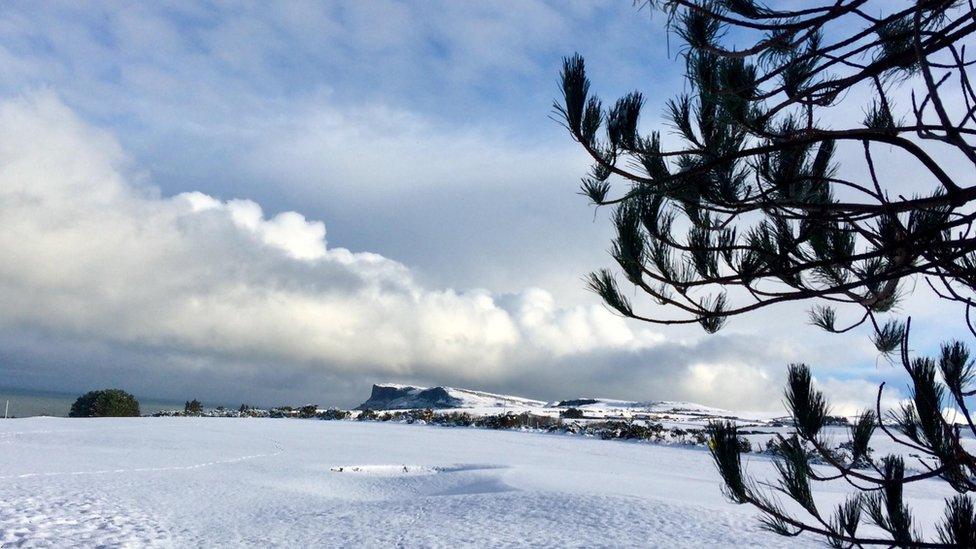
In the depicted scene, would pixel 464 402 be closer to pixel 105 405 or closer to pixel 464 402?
pixel 464 402

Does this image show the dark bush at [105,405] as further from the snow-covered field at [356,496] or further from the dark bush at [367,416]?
the snow-covered field at [356,496]

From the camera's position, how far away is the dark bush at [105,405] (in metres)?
19.2

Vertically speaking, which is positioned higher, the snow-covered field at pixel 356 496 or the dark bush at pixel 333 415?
the dark bush at pixel 333 415

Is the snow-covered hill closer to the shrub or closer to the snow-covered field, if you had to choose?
the shrub

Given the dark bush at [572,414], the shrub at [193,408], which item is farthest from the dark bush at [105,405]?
the dark bush at [572,414]

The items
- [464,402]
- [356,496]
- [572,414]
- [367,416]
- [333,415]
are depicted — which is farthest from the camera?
[464,402]

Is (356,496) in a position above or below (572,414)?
below

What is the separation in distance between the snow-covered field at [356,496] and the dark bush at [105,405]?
28.8 ft

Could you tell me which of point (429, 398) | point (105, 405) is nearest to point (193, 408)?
point (105, 405)

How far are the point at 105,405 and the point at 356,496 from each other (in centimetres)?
1614

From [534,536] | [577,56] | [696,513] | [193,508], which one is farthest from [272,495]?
[577,56]

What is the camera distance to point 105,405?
1928cm

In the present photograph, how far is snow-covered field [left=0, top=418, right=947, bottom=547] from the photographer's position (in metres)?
4.78

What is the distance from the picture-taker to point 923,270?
2355 mm
